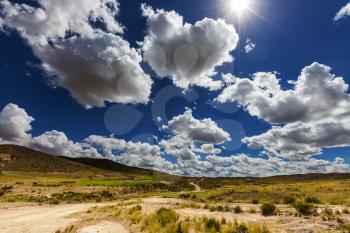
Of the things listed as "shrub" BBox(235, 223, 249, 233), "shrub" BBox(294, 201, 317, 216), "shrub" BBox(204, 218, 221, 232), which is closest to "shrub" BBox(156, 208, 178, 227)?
"shrub" BBox(204, 218, 221, 232)

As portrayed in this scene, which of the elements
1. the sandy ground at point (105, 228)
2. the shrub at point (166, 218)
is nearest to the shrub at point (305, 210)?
the shrub at point (166, 218)

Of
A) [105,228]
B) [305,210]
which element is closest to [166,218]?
[105,228]

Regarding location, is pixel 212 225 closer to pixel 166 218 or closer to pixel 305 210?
pixel 166 218

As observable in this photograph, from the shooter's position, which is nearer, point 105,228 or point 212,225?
point 212,225

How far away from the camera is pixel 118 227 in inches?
905

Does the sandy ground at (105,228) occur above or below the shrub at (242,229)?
below

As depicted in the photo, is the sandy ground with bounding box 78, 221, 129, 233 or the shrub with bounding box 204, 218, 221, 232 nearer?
the shrub with bounding box 204, 218, 221, 232

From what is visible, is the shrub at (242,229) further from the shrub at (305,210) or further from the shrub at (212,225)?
the shrub at (305,210)

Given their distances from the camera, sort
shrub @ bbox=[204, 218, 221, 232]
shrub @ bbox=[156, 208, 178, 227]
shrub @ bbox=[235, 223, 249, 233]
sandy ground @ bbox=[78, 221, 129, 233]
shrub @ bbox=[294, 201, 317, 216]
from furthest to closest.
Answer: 1. shrub @ bbox=[294, 201, 317, 216]
2. sandy ground @ bbox=[78, 221, 129, 233]
3. shrub @ bbox=[156, 208, 178, 227]
4. shrub @ bbox=[204, 218, 221, 232]
5. shrub @ bbox=[235, 223, 249, 233]

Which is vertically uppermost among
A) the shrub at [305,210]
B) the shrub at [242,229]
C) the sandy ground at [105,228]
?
the shrub at [305,210]

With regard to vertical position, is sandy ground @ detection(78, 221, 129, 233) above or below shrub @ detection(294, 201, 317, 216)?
below

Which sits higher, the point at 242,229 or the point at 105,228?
the point at 242,229

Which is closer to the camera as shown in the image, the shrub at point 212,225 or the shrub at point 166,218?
the shrub at point 212,225

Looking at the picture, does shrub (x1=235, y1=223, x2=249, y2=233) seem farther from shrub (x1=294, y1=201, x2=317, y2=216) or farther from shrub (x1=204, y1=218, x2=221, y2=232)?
shrub (x1=294, y1=201, x2=317, y2=216)
